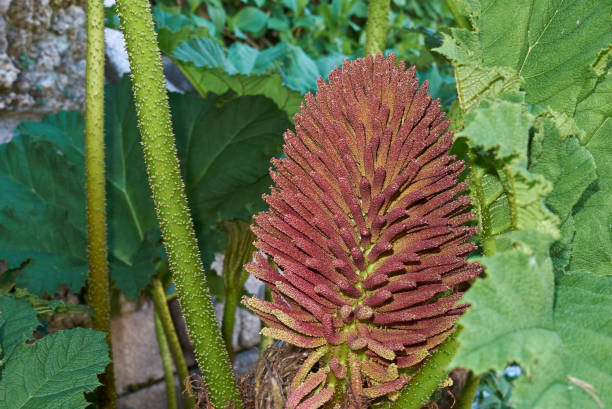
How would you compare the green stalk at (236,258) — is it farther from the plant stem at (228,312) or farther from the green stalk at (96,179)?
the green stalk at (96,179)

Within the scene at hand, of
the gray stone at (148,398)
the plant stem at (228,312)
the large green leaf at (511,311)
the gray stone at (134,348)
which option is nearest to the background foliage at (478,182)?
the large green leaf at (511,311)

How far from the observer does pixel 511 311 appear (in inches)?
11.8

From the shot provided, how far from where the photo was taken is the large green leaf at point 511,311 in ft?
0.93

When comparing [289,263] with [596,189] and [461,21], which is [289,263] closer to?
[596,189]

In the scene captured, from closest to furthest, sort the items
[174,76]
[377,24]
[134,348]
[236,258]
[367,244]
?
[367,244] < [377,24] < [236,258] < [134,348] < [174,76]

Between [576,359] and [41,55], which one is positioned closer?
[576,359]

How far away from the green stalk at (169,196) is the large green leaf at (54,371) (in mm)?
122

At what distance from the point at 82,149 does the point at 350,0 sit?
1088 mm

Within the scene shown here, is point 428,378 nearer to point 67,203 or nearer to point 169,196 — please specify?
point 169,196

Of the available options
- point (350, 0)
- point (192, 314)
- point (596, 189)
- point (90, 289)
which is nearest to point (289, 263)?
point (192, 314)

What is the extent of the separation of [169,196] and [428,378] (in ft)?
0.77

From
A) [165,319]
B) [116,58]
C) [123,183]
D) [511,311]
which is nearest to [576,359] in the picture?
[511,311]

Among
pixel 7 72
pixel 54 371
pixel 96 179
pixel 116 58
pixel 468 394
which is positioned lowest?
pixel 468 394

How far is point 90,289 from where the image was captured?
73 centimetres
